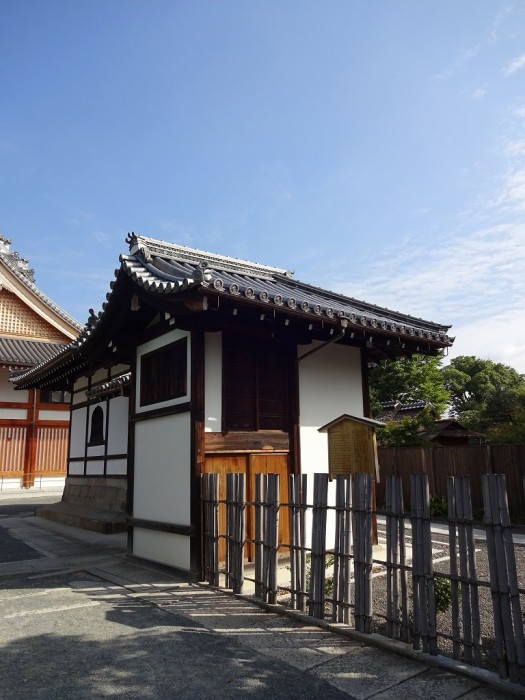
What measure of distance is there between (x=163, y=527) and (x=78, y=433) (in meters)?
9.06

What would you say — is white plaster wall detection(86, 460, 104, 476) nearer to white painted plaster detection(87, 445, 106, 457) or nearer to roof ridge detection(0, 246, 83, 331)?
white painted plaster detection(87, 445, 106, 457)

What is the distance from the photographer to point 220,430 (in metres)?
8.08

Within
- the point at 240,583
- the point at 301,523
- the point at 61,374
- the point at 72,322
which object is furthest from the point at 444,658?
the point at 72,322

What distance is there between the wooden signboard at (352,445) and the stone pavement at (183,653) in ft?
8.63

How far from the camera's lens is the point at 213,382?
8.16 m

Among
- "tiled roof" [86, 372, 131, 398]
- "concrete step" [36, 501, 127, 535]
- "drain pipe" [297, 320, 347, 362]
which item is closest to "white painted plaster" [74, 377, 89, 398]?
"tiled roof" [86, 372, 131, 398]

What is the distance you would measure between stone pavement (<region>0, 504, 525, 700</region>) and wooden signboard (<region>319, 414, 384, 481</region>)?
2.63m

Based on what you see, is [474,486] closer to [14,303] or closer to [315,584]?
[315,584]

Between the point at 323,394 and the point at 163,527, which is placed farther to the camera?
the point at 323,394

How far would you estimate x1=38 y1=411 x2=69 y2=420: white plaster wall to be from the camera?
2552 centimetres

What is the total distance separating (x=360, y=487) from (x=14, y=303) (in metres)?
26.4

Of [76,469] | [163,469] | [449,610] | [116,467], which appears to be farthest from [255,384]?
[76,469]

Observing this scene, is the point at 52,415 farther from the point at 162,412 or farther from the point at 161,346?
the point at 162,412

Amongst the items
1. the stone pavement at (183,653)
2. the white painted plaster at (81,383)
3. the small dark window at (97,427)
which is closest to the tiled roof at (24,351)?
the white painted plaster at (81,383)
